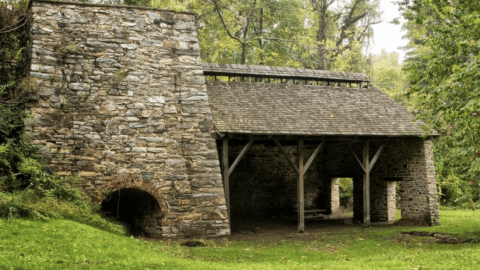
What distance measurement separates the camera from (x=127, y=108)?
10.8 m

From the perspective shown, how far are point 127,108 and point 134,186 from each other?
1857 mm

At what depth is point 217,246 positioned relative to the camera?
10.2m

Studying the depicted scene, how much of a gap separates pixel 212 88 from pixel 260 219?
5.70m

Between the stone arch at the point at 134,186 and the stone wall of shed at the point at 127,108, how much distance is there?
24 mm

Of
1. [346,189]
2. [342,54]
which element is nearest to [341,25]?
[342,54]

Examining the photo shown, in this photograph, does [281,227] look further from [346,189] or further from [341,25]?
[341,25]

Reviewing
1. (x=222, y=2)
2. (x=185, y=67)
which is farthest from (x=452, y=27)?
(x=222, y=2)

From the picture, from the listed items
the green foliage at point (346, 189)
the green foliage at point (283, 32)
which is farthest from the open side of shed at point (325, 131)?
the green foliage at point (283, 32)

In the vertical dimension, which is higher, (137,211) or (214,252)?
(137,211)

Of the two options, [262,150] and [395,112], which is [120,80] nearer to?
[262,150]

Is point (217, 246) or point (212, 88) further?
point (212, 88)

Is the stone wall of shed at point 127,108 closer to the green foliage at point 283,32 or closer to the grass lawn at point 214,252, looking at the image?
the grass lawn at point 214,252

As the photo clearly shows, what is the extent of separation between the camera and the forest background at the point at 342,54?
31.1 ft

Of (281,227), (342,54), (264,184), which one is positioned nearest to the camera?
(281,227)
